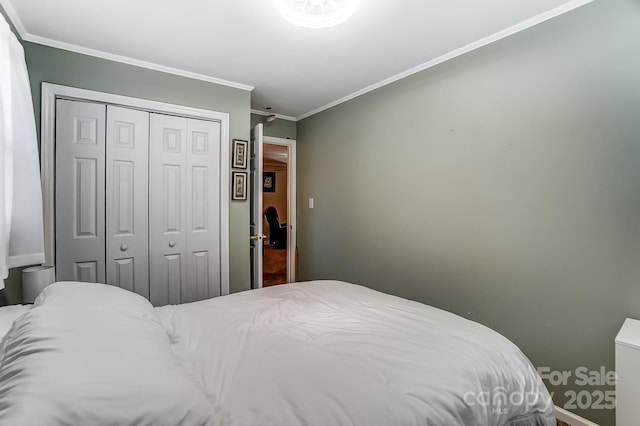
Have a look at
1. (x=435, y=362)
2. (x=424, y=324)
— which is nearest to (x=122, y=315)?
(x=435, y=362)

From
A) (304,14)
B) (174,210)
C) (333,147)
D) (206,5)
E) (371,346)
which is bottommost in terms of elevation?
(371,346)

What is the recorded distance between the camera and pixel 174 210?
2.86 meters

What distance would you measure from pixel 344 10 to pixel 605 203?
1.82 meters

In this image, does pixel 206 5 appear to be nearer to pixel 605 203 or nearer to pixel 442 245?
pixel 442 245

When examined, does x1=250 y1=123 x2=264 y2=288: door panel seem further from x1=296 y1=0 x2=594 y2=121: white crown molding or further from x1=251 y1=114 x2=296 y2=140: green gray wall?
x1=296 y1=0 x2=594 y2=121: white crown molding

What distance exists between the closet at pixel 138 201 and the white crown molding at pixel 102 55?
39cm

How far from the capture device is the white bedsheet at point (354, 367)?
0.92 metres

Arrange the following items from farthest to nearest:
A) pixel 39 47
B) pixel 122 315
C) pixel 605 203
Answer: pixel 39 47 < pixel 605 203 < pixel 122 315

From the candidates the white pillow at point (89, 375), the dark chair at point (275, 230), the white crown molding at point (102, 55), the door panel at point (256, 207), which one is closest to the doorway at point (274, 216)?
the dark chair at point (275, 230)

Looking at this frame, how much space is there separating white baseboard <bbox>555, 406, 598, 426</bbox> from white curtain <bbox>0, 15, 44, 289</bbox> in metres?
3.28

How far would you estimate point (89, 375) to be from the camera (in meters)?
0.71

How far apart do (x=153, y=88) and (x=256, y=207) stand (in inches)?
55.2

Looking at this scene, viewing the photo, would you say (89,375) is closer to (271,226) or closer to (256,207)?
(256,207)

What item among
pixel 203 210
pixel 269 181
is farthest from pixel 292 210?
pixel 269 181
